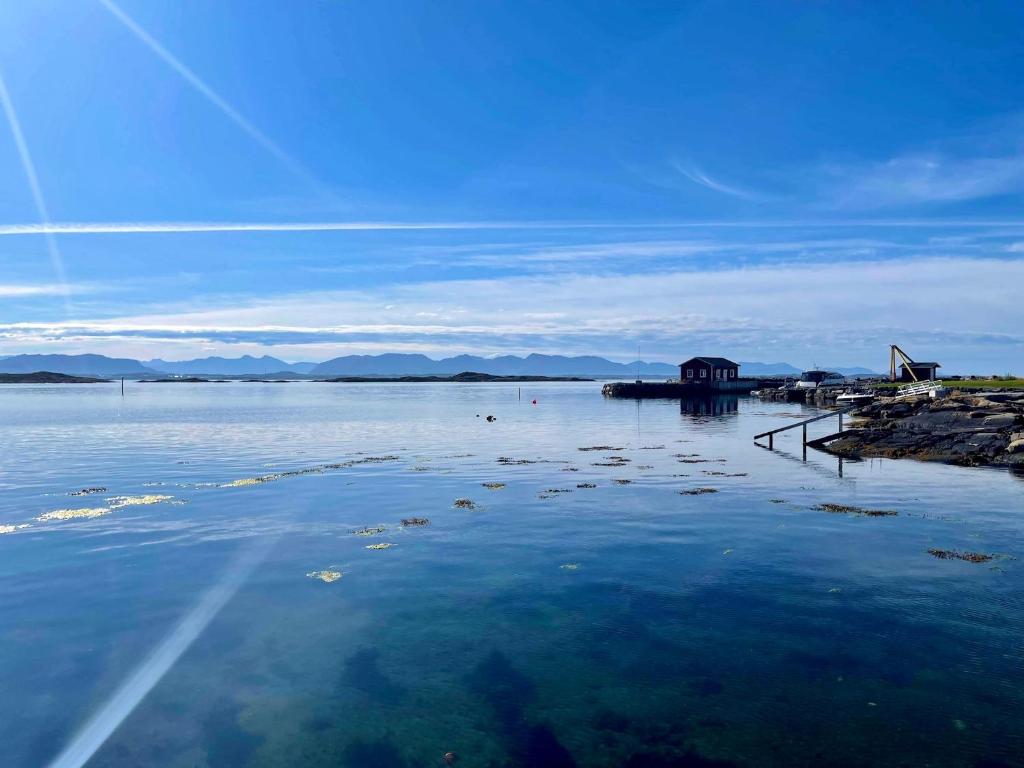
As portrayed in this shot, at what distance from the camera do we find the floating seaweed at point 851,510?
2628 centimetres

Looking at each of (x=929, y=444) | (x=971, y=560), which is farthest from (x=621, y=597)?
(x=929, y=444)

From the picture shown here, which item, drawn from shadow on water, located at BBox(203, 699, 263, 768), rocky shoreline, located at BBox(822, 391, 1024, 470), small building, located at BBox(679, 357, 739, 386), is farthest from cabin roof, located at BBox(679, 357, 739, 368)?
shadow on water, located at BBox(203, 699, 263, 768)

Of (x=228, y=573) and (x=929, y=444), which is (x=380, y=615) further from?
(x=929, y=444)

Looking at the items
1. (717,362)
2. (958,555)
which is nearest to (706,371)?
(717,362)

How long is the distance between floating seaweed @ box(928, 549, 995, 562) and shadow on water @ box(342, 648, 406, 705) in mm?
16655

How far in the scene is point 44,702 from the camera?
11695mm

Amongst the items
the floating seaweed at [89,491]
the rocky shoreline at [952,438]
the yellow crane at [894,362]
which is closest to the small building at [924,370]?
the yellow crane at [894,362]

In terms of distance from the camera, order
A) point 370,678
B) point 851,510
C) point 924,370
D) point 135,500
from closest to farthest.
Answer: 1. point 370,678
2. point 851,510
3. point 135,500
4. point 924,370

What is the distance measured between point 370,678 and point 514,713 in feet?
10.0

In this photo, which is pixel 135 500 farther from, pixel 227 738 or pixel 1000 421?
pixel 1000 421

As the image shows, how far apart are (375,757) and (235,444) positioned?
51.0 metres

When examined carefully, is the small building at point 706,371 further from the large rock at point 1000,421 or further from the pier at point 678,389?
the large rock at point 1000,421

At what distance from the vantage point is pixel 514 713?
1121cm

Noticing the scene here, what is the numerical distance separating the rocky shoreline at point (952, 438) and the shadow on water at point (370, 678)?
39566mm
